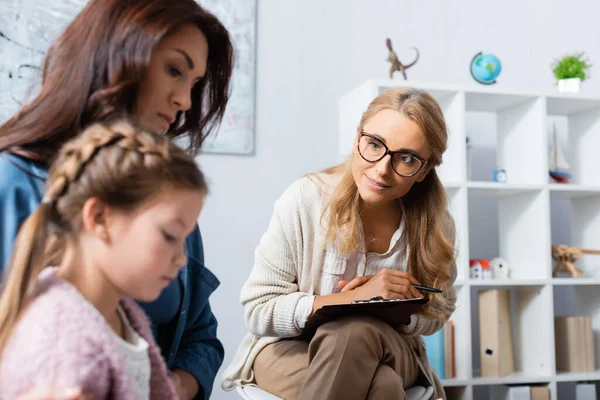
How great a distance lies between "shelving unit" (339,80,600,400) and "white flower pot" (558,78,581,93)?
0.22 ft

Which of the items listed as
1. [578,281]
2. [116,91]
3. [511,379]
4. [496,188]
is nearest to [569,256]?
[578,281]

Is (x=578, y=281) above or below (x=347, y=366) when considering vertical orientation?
above

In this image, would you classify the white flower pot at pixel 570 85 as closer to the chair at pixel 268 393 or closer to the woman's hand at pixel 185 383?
the chair at pixel 268 393

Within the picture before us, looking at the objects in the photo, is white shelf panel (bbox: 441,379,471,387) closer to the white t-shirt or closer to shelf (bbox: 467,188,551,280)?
shelf (bbox: 467,188,551,280)

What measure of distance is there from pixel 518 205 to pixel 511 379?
0.71m

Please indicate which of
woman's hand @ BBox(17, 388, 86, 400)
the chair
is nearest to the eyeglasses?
the chair

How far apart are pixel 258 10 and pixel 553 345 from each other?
183 cm

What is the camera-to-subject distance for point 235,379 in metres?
1.78

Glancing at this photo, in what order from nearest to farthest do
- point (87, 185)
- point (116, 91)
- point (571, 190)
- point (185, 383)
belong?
point (87, 185)
point (116, 91)
point (185, 383)
point (571, 190)

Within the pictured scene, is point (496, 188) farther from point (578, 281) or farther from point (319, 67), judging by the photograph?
point (319, 67)

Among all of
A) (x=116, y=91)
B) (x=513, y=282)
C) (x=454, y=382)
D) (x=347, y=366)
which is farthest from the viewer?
(x=513, y=282)

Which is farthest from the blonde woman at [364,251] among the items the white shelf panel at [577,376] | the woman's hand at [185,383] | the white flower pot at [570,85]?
the white flower pot at [570,85]

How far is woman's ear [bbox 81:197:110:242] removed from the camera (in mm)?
786

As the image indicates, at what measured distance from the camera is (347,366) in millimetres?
1474
